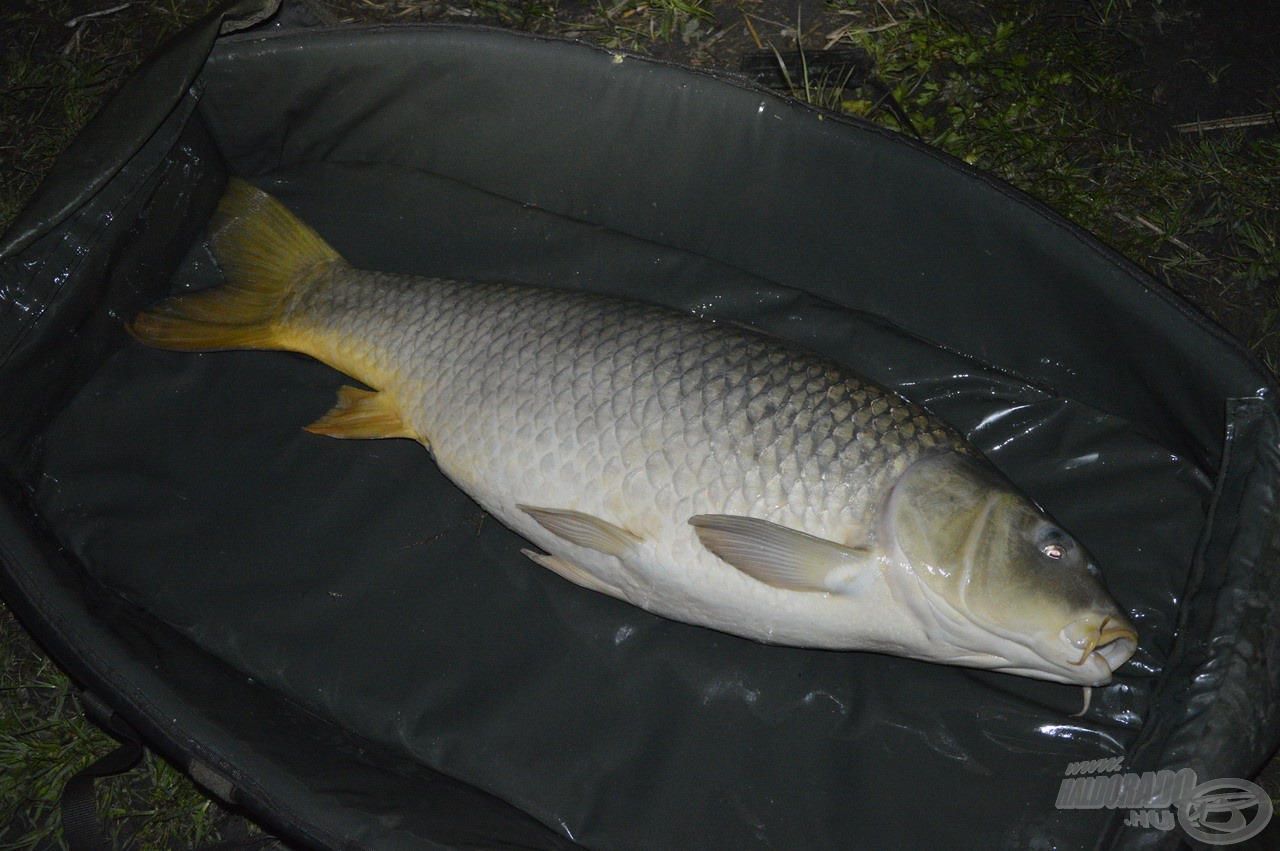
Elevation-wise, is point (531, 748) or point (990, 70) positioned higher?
point (990, 70)

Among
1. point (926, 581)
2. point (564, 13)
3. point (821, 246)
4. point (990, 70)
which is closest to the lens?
point (926, 581)

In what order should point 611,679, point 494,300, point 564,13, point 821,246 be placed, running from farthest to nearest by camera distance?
1. point 564,13
2. point 821,246
3. point 611,679
4. point 494,300

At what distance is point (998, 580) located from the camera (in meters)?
1.56

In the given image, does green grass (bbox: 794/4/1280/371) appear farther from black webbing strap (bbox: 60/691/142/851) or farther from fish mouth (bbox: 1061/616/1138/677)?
black webbing strap (bbox: 60/691/142/851)

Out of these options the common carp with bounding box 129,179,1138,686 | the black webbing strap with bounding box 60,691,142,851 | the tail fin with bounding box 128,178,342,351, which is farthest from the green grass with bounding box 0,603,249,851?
the common carp with bounding box 129,179,1138,686

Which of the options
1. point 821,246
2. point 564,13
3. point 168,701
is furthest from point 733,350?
point 564,13

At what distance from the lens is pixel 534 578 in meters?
2.12

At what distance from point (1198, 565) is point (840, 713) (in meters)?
0.77

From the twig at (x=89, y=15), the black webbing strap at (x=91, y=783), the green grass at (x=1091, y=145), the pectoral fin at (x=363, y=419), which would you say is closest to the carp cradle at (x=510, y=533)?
the black webbing strap at (x=91, y=783)

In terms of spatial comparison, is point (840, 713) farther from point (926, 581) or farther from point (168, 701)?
point (168, 701)

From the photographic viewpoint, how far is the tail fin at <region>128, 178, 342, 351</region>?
7.10ft

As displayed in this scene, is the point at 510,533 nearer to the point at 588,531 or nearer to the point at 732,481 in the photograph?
the point at 588,531

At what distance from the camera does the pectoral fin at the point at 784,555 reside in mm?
1567

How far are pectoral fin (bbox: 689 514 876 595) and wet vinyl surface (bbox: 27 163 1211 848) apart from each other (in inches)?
18.4
